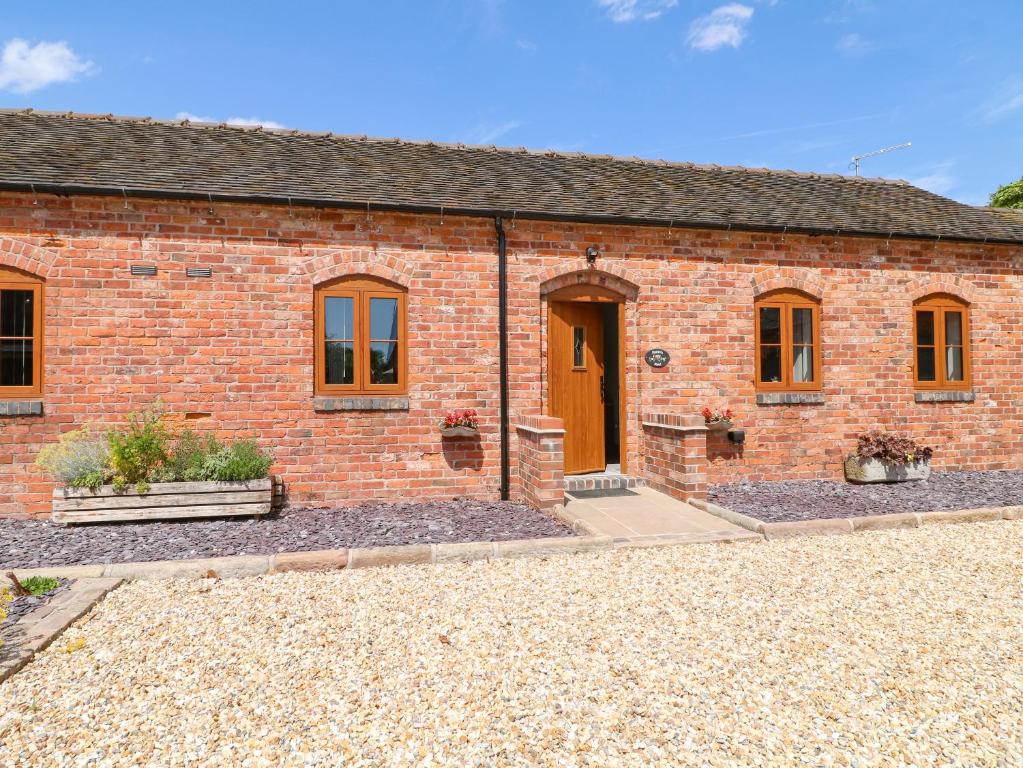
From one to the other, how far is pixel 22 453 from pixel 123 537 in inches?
82.4

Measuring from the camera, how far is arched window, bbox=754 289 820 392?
8.51 meters

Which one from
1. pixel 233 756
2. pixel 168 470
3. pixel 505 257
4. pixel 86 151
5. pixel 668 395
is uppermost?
pixel 86 151

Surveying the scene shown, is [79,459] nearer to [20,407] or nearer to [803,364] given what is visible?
[20,407]

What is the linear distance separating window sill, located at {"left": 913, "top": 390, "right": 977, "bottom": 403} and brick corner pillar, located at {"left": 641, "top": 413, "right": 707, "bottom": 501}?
4.46m

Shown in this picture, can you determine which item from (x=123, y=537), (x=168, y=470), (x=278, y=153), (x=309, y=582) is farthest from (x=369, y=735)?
(x=278, y=153)

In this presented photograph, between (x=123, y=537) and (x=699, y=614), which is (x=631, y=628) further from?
(x=123, y=537)

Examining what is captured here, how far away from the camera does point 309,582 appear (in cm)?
452

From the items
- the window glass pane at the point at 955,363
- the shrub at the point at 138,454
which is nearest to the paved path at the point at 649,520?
the shrub at the point at 138,454

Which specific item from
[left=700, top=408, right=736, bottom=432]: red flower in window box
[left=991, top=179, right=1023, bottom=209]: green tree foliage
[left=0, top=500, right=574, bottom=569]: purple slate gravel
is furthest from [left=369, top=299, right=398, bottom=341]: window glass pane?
[left=991, top=179, right=1023, bottom=209]: green tree foliage

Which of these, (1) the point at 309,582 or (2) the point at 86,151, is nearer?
(1) the point at 309,582

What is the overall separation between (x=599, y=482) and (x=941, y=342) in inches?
245

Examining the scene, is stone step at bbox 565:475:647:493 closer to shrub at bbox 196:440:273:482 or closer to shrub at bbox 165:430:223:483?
shrub at bbox 196:440:273:482

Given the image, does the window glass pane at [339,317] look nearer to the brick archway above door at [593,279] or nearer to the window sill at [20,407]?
the brick archway above door at [593,279]

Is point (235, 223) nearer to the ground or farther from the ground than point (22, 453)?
farther from the ground
